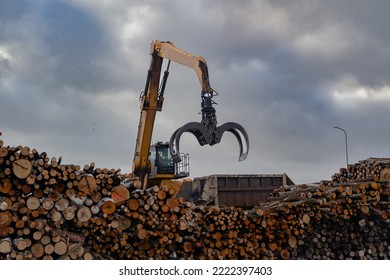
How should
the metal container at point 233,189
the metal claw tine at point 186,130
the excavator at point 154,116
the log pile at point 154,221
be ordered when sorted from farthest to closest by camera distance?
the metal container at point 233,189 < the excavator at point 154,116 < the metal claw tine at point 186,130 < the log pile at point 154,221

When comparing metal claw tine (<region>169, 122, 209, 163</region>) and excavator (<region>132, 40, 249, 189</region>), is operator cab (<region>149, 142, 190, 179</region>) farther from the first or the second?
metal claw tine (<region>169, 122, 209, 163</region>)

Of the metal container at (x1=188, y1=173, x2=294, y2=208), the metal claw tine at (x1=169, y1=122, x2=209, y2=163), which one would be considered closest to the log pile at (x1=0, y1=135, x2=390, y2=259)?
the metal claw tine at (x1=169, y1=122, x2=209, y2=163)

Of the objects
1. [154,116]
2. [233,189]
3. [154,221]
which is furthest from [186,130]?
[233,189]

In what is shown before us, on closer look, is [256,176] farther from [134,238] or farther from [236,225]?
[134,238]

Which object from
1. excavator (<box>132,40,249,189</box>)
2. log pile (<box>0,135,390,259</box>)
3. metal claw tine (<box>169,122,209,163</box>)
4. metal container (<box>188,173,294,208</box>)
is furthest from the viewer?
metal container (<box>188,173,294,208</box>)

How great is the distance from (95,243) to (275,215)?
3548 millimetres

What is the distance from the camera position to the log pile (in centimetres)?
797

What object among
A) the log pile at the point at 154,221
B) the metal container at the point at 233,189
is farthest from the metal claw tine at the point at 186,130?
the metal container at the point at 233,189

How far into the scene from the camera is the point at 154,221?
28.9 feet

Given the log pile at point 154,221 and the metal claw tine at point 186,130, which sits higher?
the metal claw tine at point 186,130

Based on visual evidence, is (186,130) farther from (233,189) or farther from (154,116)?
(233,189)

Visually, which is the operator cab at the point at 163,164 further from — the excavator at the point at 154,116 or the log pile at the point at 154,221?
the log pile at the point at 154,221

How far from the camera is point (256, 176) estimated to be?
17.5 meters

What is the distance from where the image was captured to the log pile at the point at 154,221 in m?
7.97
